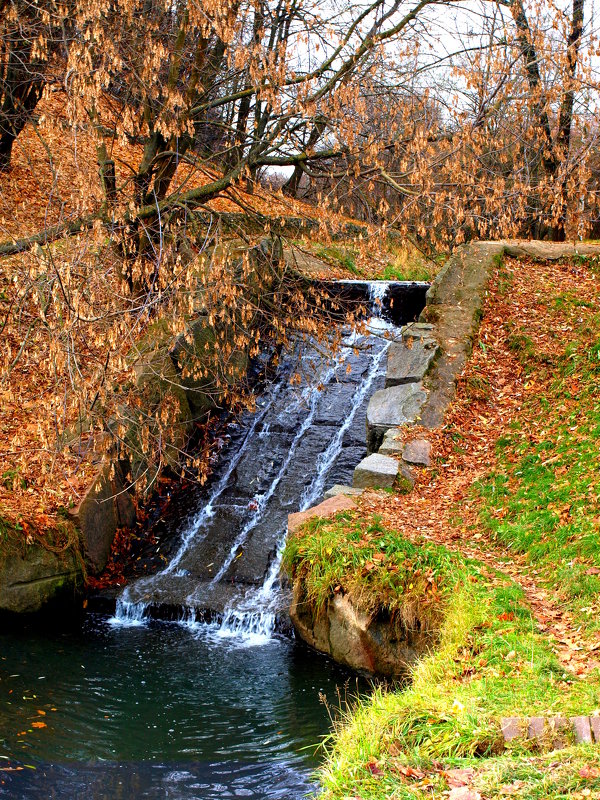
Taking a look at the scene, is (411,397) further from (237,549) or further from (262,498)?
(237,549)

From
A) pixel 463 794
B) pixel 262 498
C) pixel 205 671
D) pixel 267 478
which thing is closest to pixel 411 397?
pixel 267 478

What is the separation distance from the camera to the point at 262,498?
1002cm

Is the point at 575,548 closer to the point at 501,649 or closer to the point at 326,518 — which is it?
the point at 501,649

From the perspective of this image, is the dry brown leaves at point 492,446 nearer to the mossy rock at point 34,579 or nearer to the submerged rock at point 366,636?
the submerged rock at point 366,636

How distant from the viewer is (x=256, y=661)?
7.32 m

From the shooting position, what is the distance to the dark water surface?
5.20 metres

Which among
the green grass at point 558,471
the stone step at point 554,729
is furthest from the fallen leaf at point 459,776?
the green grass at point 558,471

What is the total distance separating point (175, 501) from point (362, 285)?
5747 mm

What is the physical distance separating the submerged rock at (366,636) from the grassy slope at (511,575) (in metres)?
0.27

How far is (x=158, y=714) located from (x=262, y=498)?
Result: 4.03 m

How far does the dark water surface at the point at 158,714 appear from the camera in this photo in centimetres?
520

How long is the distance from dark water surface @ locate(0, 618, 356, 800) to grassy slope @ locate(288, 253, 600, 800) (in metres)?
0.61

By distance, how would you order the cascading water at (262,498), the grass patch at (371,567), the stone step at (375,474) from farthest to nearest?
the stone step at (375,474), the cascading water at (262,498), the grass patch at (371,567)

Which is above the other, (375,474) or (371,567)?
(375,474)
